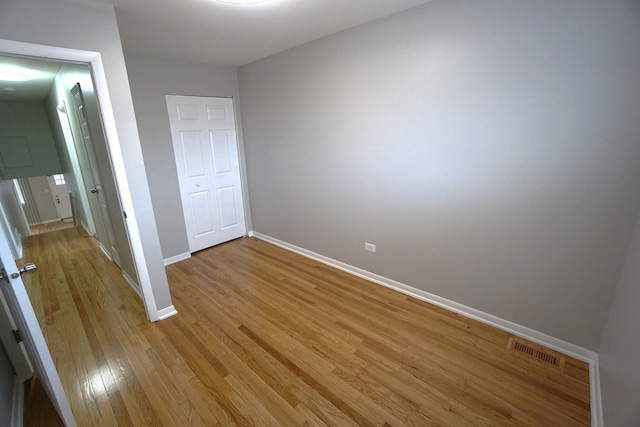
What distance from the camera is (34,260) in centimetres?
371

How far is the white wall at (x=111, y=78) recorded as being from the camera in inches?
60.4

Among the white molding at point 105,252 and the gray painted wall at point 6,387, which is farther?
the white molding at point 105,252

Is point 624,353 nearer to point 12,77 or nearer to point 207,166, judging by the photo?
point 207,166

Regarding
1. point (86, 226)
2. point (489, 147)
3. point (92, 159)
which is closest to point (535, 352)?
point (489, 147)

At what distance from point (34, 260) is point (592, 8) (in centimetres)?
627

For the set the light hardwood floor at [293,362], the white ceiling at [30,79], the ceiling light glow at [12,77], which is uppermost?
the white ceiling at [30,79]

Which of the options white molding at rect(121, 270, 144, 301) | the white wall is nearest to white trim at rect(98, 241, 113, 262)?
white molding at rect(121, 270, 144, 301)

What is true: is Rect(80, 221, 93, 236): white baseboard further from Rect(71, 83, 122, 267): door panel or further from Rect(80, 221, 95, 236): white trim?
Rect(71, 83, 122, 267): door panel

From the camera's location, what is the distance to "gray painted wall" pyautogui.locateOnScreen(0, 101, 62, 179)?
4.90 meters

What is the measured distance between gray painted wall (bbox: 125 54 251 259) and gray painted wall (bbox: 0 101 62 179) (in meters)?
4.05

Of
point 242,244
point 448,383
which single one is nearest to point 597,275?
point 448,383

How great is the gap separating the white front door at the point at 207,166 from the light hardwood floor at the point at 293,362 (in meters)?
1.12

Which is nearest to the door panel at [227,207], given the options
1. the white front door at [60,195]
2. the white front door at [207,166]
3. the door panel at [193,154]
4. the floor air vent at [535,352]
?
the white front door at [207,166]

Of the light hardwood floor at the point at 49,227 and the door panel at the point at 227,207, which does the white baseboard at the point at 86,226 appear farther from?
the door panel at the point at 227,207
